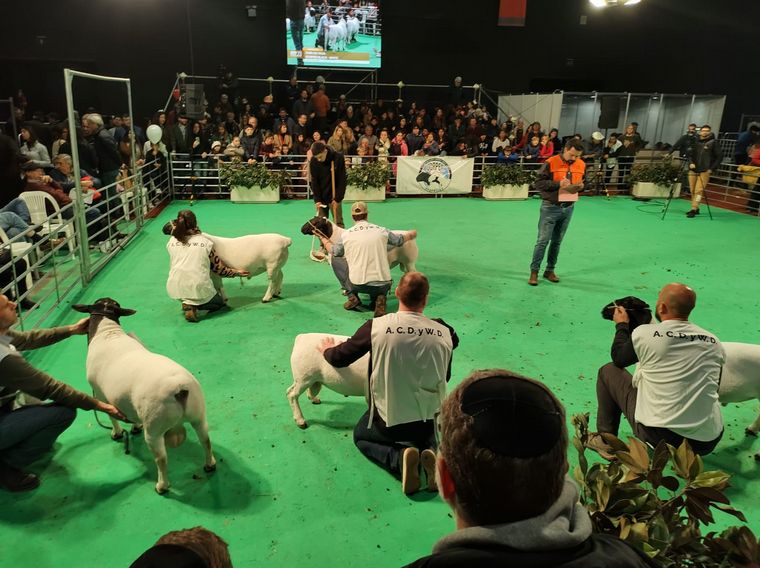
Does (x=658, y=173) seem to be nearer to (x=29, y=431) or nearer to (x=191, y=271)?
(x=191, y=271)

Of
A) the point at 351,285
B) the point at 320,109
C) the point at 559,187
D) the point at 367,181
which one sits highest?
the point at 320,109

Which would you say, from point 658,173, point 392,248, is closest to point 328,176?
point 392,248

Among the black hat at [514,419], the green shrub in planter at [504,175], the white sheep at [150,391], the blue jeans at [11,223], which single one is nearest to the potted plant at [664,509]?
the black hat at [514,419]

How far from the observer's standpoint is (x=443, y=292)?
712 centimetres

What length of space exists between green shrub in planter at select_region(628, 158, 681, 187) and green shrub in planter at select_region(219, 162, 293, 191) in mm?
9110

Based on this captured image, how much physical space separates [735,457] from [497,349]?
215cm

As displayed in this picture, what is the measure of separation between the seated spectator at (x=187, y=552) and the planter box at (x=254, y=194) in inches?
465

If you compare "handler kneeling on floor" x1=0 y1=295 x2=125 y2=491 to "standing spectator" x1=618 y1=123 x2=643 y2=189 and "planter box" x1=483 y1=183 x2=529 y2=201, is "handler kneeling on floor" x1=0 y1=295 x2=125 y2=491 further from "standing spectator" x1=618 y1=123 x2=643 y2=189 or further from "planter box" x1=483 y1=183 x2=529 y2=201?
"standing spectator" x1=618 y1=123 x2=643 y2=189

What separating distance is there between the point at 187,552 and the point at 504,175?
13.4m

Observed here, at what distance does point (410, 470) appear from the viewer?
3338mm

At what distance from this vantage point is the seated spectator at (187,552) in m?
1.35

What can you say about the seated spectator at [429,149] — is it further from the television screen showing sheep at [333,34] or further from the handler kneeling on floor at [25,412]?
the handler kneeling on floor at [25,412]

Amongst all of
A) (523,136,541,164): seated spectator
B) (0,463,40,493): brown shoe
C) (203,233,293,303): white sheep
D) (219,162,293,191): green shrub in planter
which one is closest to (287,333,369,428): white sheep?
(0,463,40,493): brown shoe

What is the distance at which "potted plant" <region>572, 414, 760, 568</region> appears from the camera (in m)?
1.55
